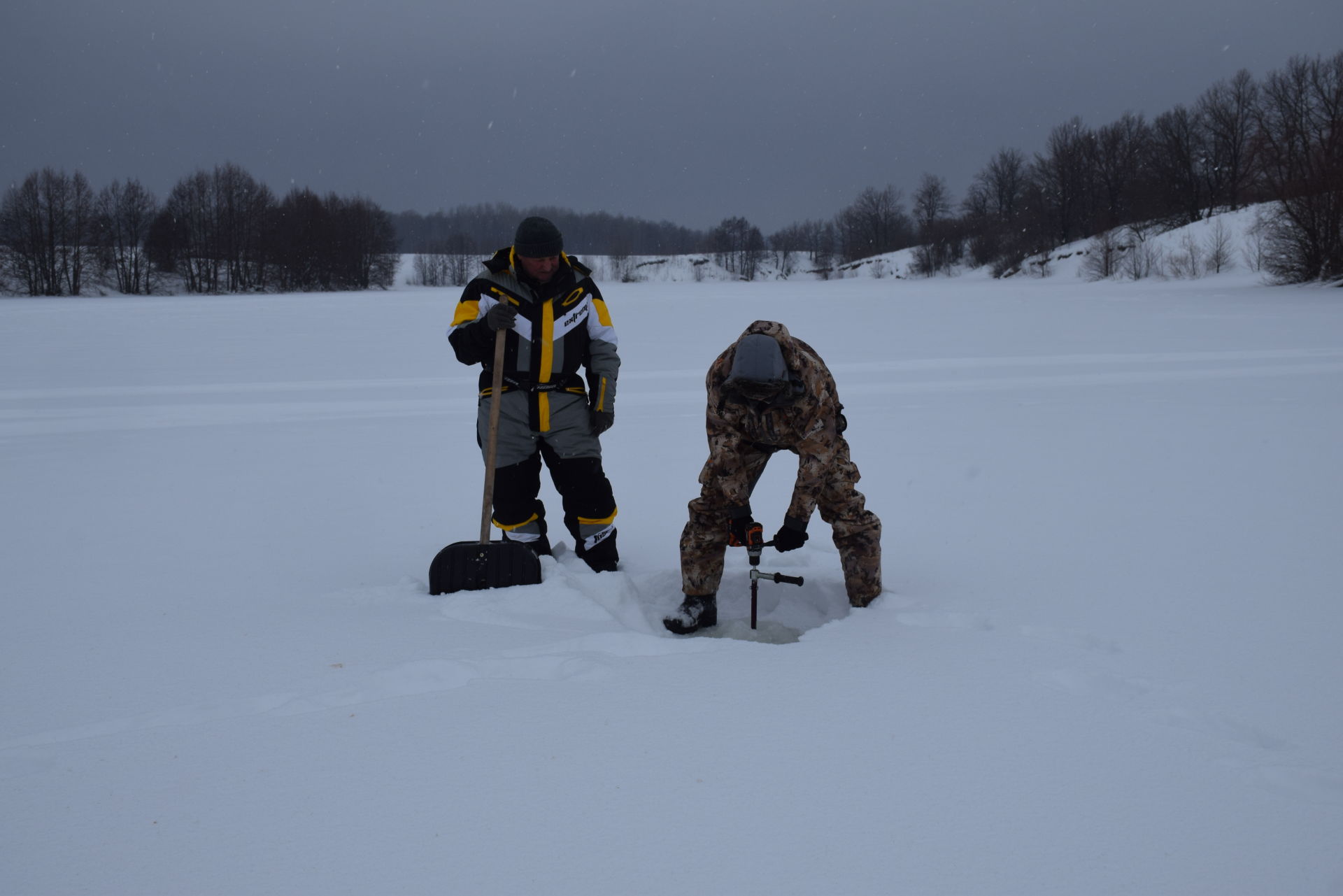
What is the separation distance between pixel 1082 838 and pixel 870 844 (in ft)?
1.62

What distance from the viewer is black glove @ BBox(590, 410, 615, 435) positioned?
394 centimetres

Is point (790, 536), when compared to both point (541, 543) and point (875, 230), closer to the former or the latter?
point (541, 543)

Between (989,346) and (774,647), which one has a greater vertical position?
(989,346)

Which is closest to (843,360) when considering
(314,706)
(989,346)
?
(989,346)

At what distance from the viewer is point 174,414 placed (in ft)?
27.9

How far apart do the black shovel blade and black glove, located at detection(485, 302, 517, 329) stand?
36.6 inches

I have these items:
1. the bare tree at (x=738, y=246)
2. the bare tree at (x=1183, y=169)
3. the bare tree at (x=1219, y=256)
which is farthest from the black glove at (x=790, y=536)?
Answer: the bare tree at (x=738, y=246)

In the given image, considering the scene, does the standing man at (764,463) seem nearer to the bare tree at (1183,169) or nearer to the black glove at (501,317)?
the black glove at (501,317)

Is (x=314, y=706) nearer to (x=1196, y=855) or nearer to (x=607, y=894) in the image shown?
(x=607, y=894)

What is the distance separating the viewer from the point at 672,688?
8.62 feet

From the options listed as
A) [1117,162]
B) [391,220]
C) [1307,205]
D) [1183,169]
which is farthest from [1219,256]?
[391,220]

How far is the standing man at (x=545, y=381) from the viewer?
379 centimetres

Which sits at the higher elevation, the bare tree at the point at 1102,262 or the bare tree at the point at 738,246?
the bare tree at the point at 738,246

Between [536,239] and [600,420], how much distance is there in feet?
2.84
